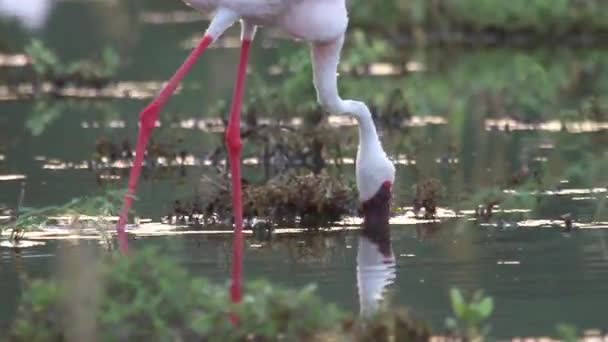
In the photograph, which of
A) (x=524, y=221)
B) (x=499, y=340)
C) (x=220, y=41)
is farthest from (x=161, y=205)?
(x=220, y=41)

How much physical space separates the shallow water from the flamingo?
0.34m

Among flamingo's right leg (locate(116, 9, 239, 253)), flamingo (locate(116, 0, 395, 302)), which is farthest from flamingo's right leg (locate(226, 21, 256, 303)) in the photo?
flamingo's right leg (locate(116, 9, 239, 253))

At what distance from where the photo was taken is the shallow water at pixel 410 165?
927cm

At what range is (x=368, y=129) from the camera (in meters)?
11.5

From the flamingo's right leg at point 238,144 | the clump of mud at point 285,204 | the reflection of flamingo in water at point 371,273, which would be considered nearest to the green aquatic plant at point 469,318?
the reflection of flamingo in water at point 371,273

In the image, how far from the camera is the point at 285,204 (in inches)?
463

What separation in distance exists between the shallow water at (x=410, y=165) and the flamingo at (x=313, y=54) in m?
0.34

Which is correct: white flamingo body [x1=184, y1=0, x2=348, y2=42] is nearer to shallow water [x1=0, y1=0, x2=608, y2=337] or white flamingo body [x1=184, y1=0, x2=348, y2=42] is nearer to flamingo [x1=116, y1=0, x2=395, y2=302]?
flamingo [x1=116, y1=0, x2=395, y2=302]

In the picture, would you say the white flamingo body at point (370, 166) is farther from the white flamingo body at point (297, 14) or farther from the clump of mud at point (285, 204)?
the white flamingo body at point (297, 14)

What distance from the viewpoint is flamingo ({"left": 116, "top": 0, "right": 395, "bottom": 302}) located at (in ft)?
36.4

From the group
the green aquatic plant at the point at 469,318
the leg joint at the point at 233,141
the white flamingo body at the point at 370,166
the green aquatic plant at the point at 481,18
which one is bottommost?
the green aquatic plant at the point at 469,318

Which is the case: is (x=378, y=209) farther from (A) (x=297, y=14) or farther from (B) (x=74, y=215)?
(B) (x=74, y=215)

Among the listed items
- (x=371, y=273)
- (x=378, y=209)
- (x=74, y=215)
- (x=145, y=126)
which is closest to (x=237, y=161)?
(x=145, y=126)

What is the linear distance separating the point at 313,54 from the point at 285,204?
3.07ft
